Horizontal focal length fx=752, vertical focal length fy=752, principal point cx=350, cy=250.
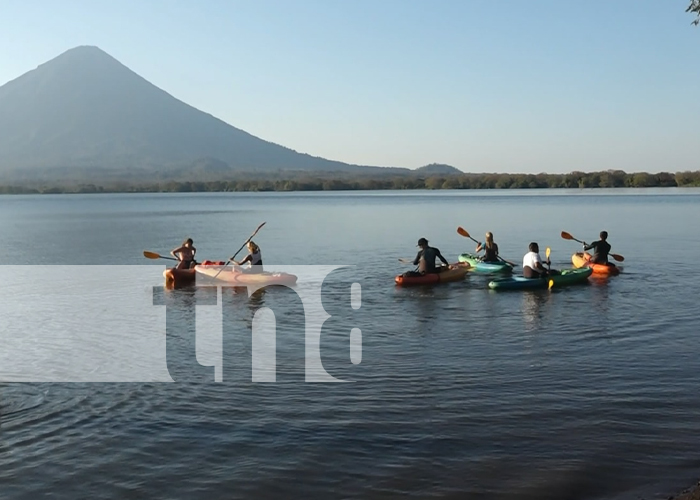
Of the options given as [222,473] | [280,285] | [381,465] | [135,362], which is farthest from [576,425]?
[280,285]

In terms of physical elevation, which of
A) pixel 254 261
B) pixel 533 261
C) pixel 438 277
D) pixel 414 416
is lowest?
pixel 414 416

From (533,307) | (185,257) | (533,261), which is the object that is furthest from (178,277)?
(533,307)

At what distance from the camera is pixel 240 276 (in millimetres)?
19953

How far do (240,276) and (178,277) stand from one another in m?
1.90

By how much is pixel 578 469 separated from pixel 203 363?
249 inches

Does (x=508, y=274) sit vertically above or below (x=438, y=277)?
below

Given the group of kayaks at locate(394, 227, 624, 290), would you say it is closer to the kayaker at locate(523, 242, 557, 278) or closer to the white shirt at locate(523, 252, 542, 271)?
the kayaker at locate(523, 242, 557, 278)

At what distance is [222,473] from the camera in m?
7.22

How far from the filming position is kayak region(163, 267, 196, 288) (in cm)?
2047

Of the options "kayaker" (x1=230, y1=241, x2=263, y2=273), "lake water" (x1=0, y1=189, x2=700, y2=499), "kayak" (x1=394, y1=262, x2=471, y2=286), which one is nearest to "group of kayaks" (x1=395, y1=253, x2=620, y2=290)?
"kayak" (x1=394, y1=262, x2=471, y2=286)

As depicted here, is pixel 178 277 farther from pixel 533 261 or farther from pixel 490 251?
pixel 533 261

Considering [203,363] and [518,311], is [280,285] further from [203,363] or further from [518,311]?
[203,363]

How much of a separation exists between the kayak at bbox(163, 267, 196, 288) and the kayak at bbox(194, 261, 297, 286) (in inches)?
8.8

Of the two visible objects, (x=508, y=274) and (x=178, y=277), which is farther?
(x=508, y=274)
